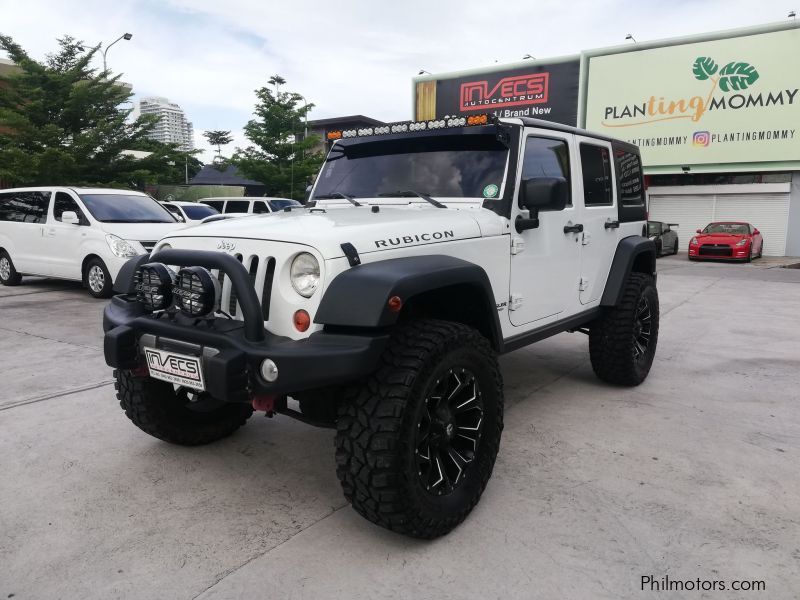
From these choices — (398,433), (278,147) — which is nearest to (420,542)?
(398,433)

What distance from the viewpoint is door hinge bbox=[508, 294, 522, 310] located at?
340cm

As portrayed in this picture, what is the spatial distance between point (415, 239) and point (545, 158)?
1.42 m

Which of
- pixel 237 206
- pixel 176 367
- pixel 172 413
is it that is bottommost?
pixel 172 413

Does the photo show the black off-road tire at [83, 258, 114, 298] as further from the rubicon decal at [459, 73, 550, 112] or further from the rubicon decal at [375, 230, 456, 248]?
the rubicon decal at [459, 73, 550, 112]

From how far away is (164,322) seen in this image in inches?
104

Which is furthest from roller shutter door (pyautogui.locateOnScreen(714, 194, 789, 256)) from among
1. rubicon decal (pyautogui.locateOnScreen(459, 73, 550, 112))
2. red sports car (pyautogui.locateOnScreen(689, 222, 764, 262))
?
rubicon decal (pyautogui.locateOnScreen(459, 73, 550, 112))

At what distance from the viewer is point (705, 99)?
69.3ft

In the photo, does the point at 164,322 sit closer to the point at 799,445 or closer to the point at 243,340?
the point at 243,340

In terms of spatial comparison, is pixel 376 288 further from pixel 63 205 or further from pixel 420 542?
pixel 63 205

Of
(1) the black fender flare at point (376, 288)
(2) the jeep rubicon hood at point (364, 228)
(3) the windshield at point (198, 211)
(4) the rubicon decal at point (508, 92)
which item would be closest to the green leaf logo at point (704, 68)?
(4) the rubicon decal at point (508, 92)

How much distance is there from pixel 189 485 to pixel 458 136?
95.0 inches

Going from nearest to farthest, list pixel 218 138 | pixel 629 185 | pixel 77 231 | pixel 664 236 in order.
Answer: pixel 629 185 < pixel 77 231 < pixel 664 236 < pixel 218 138

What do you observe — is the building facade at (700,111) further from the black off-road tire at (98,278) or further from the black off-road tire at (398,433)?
the black off-road tire at (398,433)

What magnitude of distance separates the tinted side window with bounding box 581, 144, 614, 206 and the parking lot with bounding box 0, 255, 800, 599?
148cm
